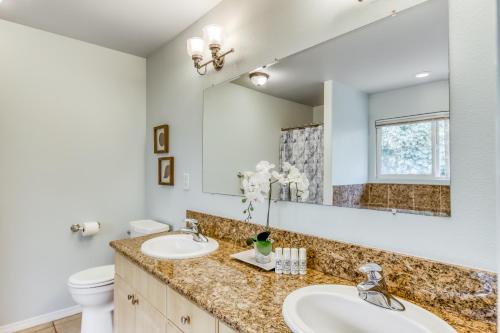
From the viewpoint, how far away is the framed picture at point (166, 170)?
240 cm

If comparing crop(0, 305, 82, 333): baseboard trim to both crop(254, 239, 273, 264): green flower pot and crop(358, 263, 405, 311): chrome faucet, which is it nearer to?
crop(254, 239, 273, 264): green flower pot

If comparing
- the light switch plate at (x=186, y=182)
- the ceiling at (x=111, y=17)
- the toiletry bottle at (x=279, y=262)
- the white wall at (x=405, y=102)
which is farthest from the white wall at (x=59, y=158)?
the white wall at (x=405, y=102)

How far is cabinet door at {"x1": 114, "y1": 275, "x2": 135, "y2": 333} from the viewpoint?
157 centimetres

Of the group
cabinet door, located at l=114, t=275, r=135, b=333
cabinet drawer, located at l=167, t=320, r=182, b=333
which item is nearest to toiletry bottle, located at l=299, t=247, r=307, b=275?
cabinet drawer, located at l=167, t=320, r=182, b=333

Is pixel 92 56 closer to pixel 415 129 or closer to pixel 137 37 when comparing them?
pixel 137 37

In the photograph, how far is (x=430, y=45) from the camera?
989 millimetres

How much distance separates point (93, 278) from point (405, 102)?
7.32 feet

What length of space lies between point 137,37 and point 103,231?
174cm

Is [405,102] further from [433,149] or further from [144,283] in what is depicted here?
[144,283]

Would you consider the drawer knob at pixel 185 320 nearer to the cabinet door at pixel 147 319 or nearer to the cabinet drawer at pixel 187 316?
the cabinet drawer at pixel 187 316

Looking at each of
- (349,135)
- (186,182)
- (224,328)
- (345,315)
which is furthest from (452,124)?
(186,182)

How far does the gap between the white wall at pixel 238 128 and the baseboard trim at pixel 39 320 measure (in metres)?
1.65

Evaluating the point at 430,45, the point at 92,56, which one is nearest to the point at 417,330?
the point at 430,45

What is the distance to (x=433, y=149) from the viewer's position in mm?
982
